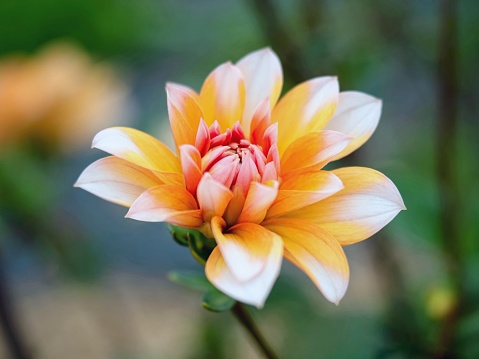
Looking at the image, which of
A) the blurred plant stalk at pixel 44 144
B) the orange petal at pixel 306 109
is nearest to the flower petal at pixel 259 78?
the orange petal at pixel 306 109

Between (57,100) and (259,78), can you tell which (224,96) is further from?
(57,100)

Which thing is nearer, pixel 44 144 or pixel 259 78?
pixel 259 78

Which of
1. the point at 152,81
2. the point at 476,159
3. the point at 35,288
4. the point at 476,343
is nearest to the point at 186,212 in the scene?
the point at 476,343

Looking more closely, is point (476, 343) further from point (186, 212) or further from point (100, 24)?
point (100, 24)

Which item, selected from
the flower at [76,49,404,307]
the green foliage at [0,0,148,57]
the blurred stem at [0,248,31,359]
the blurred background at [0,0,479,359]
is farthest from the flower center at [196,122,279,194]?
the green foliage at [0,0,148,57]

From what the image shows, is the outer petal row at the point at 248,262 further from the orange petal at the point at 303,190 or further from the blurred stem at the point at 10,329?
the blurred stem at the point at 10,329

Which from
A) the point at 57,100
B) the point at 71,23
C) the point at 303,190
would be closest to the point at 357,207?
the point at 303,190
